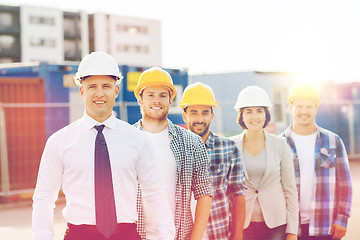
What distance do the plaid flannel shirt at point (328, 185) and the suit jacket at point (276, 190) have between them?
0.22m

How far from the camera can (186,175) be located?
3297 mm

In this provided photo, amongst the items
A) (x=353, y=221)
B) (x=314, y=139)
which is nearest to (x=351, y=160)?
(x=353, y=221)

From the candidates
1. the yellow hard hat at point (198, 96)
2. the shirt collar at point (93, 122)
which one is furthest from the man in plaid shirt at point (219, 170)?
the shirt collar at point (93, 122)

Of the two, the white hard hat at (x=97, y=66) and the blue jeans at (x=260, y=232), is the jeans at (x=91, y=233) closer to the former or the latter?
the white hard hat at (x=97, y=66)

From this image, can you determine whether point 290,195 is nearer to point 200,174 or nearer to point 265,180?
point 265,180

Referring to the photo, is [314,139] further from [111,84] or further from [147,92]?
[111,84]

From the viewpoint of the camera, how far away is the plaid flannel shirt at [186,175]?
3289mm

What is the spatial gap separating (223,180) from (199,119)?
482 mm

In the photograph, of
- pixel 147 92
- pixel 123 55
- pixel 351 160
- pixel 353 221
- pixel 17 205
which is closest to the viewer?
Answer: pixel 147 92

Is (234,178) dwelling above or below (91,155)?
below

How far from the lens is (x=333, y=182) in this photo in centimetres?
456

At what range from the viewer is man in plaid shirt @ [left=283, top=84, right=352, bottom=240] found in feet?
14.6

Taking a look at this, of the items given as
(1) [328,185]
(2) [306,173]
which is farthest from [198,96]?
(1) [328,185]

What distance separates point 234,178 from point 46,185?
1621mm
